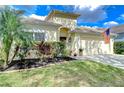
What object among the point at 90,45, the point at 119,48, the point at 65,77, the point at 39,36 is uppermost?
the point at 39,36

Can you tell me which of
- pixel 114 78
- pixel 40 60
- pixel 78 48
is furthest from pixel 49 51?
pixel 78 48

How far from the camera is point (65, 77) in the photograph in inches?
360

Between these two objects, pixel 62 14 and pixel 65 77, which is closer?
pixel 65 77

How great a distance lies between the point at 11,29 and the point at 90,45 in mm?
12755

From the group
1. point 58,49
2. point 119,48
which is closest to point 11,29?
point 58,49

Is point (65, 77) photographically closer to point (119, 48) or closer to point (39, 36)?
point (39, 36)

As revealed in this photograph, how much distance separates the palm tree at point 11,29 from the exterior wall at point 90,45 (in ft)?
33.6

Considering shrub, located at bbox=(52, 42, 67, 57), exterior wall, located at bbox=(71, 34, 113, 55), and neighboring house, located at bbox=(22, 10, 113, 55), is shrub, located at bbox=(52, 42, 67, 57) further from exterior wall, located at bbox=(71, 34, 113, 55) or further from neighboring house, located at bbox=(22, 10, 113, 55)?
exterior wall, located at bbox=(71, 34, 113, 55)

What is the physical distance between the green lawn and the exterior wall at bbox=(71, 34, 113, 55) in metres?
10.0

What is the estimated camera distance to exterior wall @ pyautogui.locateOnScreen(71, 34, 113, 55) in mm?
21094

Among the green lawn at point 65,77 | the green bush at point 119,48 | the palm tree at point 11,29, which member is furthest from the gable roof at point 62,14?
the green lawn at point 65,77

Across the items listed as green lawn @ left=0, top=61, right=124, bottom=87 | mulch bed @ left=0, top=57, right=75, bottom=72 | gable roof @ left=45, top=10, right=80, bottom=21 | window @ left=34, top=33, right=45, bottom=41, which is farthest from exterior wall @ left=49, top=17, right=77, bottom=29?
green lawn @ left=0, top=61, right=124, bottom=87

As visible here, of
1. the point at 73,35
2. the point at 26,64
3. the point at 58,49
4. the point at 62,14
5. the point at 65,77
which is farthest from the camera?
the point at 62,14
